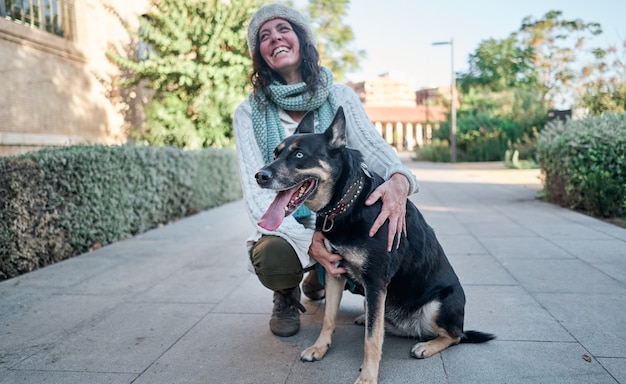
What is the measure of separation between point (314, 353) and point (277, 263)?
1.98 ft

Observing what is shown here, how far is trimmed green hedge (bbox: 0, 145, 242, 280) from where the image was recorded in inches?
189

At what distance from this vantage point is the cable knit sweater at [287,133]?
2.91 meters

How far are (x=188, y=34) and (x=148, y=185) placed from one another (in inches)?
258

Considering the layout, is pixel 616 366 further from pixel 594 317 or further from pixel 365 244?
pixel 365 244

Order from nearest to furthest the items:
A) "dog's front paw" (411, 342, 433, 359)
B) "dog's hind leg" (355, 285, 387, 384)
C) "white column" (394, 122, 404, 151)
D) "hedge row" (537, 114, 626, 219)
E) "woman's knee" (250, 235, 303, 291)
Result: "dog's hind leg" (355, 285, 387, 384) < "dog's front paw" (411, 342, 433, 359) < "woman's knee" (250, 235, 303, 291) < "hedge row" (537, 114, 626, 219) < "white column" (394, 122, 404, 151)

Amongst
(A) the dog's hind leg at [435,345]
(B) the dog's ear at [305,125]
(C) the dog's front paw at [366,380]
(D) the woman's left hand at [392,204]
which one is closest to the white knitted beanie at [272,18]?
(B) the dog's ear at [305,125]

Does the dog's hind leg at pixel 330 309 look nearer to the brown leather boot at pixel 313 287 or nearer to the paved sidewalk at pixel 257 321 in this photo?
the paved sidewalk at pixel 257 321

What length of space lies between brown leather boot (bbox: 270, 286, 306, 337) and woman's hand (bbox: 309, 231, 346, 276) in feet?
1.77

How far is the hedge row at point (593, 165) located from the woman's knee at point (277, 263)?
19.6 ft

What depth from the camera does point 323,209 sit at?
2.56 m

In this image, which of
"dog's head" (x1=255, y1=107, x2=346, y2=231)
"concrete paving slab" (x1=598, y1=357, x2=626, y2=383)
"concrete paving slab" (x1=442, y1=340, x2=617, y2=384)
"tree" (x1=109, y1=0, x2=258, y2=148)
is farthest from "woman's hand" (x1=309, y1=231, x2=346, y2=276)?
"tree" (x1=109, y1=0, x2=258, y2=148)

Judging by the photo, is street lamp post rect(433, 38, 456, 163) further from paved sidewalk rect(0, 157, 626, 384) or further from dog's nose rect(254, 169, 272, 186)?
dog's nose rect(254, 169, 272, 186)

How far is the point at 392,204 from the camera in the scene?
2588 mm

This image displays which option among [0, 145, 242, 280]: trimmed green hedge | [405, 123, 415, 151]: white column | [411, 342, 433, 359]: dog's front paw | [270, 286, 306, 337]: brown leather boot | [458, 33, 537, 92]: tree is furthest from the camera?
[405, 123, 415, 151]: white column
